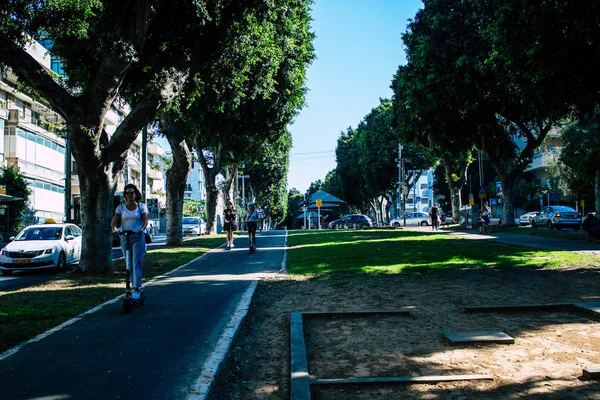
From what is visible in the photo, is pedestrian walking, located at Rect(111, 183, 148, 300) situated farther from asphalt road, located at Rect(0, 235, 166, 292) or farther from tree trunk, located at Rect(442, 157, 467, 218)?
tree trunk, located at Rect(442, 157, 467, 218)

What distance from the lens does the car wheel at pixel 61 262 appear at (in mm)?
15778

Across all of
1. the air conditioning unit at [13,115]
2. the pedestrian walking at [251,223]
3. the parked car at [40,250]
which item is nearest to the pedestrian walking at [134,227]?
the parked car at [40,250]

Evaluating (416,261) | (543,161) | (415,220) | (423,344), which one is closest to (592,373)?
(423,344)

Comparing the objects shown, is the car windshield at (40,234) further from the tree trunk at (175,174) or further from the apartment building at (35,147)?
the apartment building at (35,147)

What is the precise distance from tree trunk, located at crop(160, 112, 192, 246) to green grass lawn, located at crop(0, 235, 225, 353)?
7595 mm

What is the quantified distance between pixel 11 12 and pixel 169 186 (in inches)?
421

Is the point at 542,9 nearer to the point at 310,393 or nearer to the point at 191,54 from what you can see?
the point at 191,54

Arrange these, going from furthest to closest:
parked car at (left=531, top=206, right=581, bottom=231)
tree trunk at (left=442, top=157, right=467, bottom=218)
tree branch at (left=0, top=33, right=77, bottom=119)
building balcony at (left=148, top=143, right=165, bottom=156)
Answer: building balcony at (left=148, top=143, right=165, bottom=156), tree trunk at (left=442, top=157, right=467, bottom=218), parked car at (left=531, top=206, right=581, bottom=231), tree branch at (left=0, top=33, right=77, bottom=119)

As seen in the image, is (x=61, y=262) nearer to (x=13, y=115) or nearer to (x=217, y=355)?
(x=217, y=355)

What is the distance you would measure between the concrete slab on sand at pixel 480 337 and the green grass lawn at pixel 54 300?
4.73 meters

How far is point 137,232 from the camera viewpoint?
25.7 ft

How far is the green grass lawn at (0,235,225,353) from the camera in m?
6.47

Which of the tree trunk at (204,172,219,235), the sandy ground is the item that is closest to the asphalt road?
the sandy ground

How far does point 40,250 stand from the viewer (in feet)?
50.1
